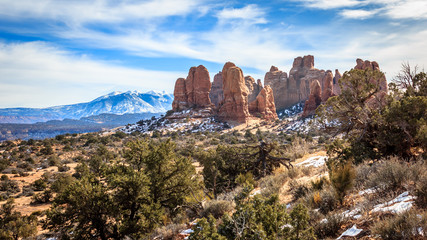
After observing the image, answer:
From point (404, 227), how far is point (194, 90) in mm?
73360

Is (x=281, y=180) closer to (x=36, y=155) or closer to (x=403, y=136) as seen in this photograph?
(x=403, y=136)

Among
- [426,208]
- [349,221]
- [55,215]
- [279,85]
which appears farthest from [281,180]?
[279,85]

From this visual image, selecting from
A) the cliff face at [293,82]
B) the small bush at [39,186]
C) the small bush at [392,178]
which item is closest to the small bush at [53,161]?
the small bush at [39,186]

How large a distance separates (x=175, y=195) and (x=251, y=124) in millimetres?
57550

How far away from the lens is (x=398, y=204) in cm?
393

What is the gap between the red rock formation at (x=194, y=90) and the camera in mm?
74062

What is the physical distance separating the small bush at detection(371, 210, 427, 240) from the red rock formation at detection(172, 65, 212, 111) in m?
70.8

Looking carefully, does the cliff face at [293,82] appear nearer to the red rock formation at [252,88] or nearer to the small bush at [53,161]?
the red rock formation at [252,88]

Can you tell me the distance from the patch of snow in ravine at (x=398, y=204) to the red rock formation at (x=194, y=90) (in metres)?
70.0

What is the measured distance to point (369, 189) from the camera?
207 inches

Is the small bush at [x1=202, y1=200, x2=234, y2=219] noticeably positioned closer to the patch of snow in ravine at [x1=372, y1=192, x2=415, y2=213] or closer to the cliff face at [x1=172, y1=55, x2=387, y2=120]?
the patch of snow in ravine at [x1=372, y1=192, x2=415, y2=213]

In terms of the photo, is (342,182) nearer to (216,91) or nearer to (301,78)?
(301,78)

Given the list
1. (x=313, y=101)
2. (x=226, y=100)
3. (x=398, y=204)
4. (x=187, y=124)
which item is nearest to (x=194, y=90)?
(x=226, y=100)

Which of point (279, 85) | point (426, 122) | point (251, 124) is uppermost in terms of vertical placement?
point (279, 85)
